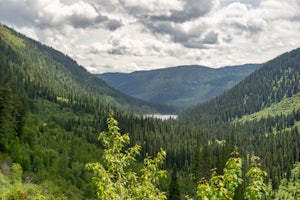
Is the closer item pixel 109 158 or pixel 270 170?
pixel 109 158

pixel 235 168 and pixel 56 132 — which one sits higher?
pixel 235 168

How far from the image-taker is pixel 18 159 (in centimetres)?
7756

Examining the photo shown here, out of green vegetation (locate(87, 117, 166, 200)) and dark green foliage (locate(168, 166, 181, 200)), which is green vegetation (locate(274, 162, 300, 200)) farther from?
green vegetation (locate(87, 117, 166, 200))

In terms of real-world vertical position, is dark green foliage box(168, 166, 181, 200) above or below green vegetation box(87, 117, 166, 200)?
below

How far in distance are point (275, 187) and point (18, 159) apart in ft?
467

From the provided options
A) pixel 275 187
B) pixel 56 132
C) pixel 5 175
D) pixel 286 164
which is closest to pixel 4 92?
pixel 5 175

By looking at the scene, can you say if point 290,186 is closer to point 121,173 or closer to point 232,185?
point 121,173

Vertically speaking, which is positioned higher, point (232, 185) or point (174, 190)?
point (232, 185)

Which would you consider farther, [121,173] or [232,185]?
[121,173]

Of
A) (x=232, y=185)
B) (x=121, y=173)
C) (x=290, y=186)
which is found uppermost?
(x=232, y=185)

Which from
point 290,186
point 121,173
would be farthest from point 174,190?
point 290,186

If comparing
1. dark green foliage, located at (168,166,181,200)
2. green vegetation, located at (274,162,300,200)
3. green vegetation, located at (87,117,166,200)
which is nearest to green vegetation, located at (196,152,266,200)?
green vegetation, located at (87,117,166,200)

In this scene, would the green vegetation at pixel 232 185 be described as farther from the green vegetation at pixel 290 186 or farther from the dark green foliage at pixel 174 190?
the green vegetation at pixel 290 186

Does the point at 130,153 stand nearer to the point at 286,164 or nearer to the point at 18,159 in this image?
the point at 18,159
